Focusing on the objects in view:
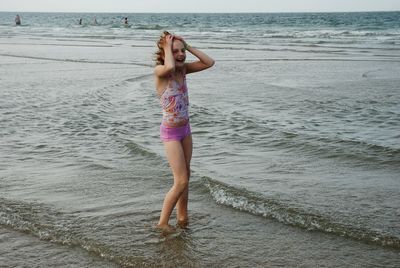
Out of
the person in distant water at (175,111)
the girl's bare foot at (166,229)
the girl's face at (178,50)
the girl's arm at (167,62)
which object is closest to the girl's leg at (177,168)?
the person in distant water at (175,111)

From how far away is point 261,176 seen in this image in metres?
6.49

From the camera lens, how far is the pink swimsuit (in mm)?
4809

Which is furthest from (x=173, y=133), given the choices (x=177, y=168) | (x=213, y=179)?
(x=213, y=179)

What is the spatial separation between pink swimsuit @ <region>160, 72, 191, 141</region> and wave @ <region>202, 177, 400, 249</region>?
113 cm

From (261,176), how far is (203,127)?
2.98 meters

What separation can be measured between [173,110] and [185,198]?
0.85 m

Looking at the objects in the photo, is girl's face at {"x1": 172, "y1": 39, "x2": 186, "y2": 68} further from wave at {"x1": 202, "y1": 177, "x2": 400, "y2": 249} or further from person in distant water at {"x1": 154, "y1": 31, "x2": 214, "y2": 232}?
wave at {"x1": 202, "y1": 177, "x2": 400, "y2": 249}

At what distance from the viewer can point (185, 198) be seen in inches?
200

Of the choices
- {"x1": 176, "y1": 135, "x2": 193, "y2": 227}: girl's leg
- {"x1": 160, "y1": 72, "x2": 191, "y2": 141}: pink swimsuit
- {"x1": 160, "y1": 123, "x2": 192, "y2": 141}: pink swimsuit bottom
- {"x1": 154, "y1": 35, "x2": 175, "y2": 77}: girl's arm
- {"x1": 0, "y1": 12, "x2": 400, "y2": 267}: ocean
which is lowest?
{"x1": 0, "y1": 12, "x2": 400, "y2": 267}: ocean

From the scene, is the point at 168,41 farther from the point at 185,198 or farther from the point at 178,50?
the point at 185,198

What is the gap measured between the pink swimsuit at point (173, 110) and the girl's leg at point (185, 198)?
0.10m

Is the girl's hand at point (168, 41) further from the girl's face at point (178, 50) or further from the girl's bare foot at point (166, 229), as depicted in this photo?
the girl's bare foot at point (166, 229)

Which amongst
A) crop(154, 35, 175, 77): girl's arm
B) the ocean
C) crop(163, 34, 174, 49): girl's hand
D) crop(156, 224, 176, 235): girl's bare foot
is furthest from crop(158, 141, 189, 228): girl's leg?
crop(163, 34, 174, 49): girl's hand

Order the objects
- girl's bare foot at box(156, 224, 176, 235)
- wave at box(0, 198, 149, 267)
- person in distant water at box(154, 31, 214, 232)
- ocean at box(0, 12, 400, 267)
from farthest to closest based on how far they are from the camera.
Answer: girl's bare foot at box(156, 224, 176, 235) < person in distant water at box(154, 31, 214, 232) < ocean at box(0, 12, 400, 267) < wave at box(0, 198, 149, 267)
